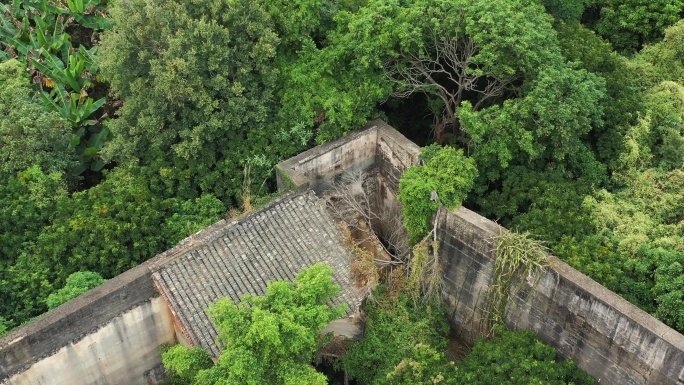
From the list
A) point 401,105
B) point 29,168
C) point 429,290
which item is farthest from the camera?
point 401,105

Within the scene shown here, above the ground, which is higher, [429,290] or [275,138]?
[275,138]

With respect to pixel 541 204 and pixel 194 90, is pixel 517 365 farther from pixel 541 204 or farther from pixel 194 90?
pixel 194 90

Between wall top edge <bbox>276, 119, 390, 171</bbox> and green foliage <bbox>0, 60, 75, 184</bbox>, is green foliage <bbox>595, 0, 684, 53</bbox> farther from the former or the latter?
green foliage <bbox>0, 60, 75, 184</bbox>

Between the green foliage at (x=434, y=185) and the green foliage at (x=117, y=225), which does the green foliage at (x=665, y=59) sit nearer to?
the green foliage at (x=434, y=185)

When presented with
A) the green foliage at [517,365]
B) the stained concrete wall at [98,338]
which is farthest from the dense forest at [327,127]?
the green foliage at [517,365]

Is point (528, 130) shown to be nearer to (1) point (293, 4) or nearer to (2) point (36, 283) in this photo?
(1) point (293, 4)

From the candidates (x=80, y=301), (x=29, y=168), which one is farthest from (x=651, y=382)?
(x=29, y=168)
